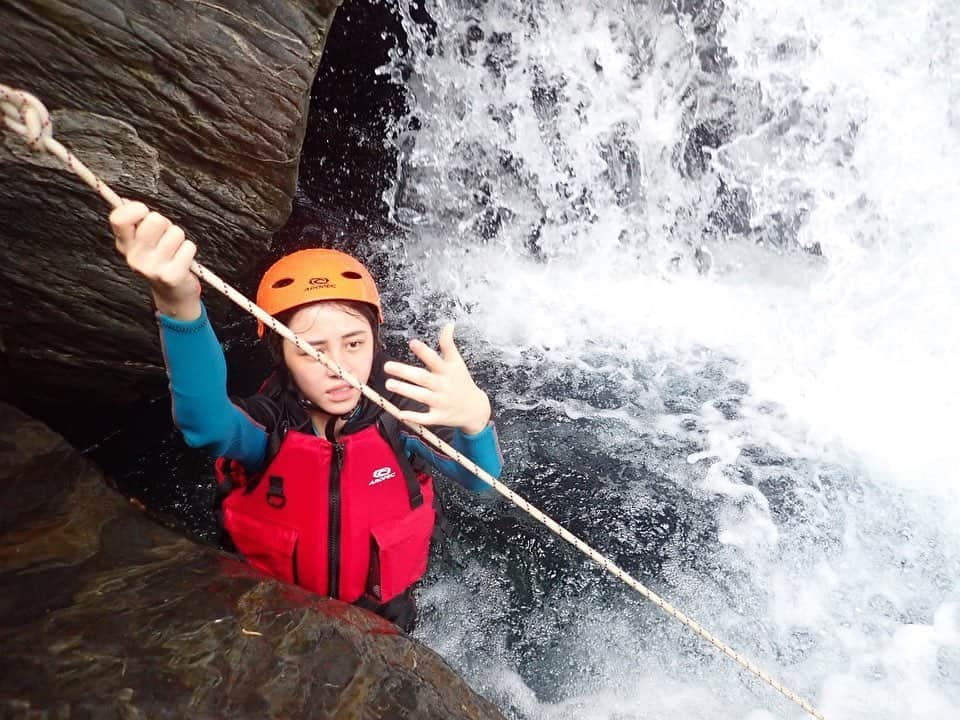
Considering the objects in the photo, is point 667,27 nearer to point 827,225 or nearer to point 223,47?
point 827,225

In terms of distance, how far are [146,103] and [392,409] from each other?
1.95 meters

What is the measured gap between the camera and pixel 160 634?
2.08 meters

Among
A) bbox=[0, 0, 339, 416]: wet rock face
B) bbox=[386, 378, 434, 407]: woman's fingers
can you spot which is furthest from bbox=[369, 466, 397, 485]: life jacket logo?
bbox=[0, 0, 339, 416]: wet rock face

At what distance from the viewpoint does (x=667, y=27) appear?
224 inches

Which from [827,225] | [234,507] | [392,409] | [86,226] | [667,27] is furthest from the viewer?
[827,225]

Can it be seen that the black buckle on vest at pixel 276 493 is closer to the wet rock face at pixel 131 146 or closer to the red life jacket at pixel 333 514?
the red life jacket at pixel 333 514

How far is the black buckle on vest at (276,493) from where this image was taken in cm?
273

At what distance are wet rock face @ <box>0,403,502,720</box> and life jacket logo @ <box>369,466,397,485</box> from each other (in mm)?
504

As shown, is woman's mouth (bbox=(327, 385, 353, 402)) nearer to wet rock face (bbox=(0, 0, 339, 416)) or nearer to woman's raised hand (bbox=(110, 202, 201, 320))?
woman's raised hand (bbox=(110, 202, 201, 320))

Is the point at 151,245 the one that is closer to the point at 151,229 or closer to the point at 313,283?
the point at 151,229

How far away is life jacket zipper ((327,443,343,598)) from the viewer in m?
2.73

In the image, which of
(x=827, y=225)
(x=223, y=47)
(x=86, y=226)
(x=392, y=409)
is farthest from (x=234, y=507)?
(x=827, y=225)

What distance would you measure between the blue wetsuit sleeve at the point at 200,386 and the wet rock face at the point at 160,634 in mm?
421

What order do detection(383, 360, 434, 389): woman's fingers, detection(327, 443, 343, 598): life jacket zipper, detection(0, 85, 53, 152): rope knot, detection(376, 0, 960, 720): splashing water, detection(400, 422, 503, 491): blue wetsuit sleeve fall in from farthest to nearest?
1. detection(376, 0, 960, 720): splashing water
2. detection(327, 443, 343, 598): life jacket zipper
3. detection(400, 422, 503, 491): blue wetsuit sleeve
4. detection(383, 360, 434, 389): woman's fingers
5. detection(0, 85, 53, 152): rope knot
